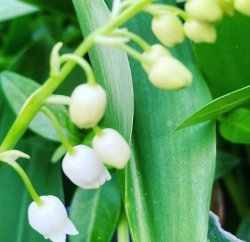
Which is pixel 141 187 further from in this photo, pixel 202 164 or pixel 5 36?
pixel 5 36

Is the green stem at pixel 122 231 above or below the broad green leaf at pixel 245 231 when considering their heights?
above

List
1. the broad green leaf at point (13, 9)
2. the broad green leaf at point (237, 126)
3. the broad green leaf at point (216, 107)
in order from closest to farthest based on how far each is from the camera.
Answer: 1. the broad green leaf at point (216, 107)
2. the broad green leaf at point (237, 126)
3. the broad green leaf at point (13, 9)

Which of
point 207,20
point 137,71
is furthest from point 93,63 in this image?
point 207,20

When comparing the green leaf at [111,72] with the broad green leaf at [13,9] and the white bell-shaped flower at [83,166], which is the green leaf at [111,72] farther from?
the broad green leaf at [13,9]

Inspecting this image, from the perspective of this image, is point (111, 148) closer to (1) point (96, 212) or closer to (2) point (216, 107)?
(2) point (216, 107)

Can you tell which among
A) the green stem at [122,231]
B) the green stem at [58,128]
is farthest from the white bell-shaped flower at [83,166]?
the green stem at [122,231]

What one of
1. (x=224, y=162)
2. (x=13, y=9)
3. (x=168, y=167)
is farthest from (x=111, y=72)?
(x=13, y=9)
